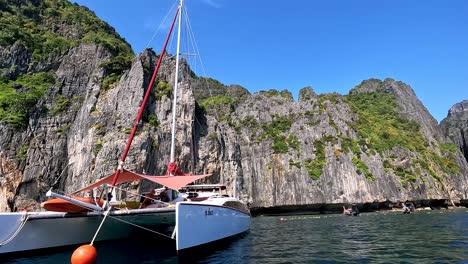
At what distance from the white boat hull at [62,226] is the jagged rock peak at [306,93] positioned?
68.2 m

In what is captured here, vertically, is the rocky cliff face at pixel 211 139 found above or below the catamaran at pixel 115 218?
above

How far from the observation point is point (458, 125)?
94.0 m

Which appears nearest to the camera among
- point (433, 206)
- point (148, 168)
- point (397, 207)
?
point (148, 168)

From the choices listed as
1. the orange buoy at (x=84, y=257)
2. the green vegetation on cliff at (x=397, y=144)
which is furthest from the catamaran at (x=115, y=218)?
the green vegetation on cliff at (x=397, y=144)

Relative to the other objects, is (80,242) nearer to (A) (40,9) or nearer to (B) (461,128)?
(A) (40,9)

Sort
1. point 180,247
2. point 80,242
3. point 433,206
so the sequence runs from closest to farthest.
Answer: point 180,247, point 80,242, point 433,206

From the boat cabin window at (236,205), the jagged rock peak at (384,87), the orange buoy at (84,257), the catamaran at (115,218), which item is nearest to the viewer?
the orange buoy at (84,257)

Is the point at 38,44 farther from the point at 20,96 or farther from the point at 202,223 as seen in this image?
the point at 202,223

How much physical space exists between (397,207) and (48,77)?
206ft

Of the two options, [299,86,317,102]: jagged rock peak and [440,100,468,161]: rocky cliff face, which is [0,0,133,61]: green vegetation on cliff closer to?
[299,86,317,102]: jagged rock peak

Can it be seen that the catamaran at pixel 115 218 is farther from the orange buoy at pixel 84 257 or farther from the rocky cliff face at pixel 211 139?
the rocky cliff face at pixel 211 139

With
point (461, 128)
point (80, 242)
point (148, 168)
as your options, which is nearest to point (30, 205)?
point (148, 168)

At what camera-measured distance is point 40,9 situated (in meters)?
56.0

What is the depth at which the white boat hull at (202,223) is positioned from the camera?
1246cm
